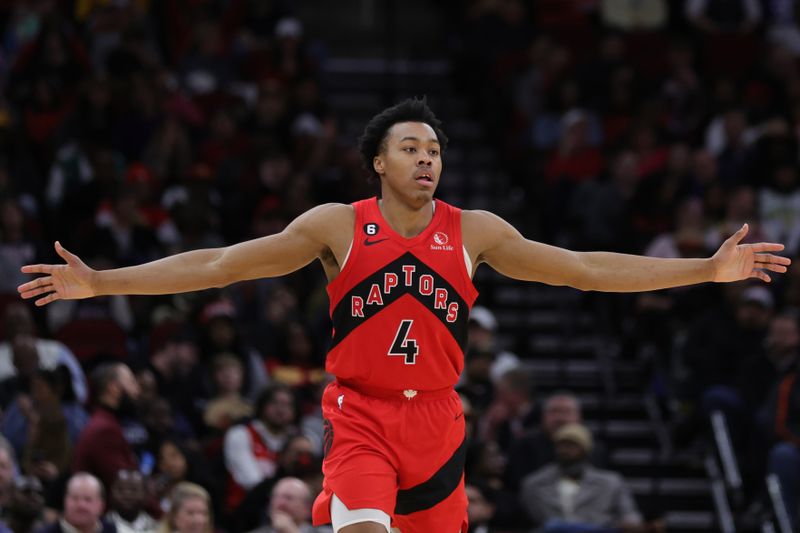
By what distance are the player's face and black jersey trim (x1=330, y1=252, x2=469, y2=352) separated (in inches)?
11.6

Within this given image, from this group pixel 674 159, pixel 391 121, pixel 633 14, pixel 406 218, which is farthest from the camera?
pixel 633 14

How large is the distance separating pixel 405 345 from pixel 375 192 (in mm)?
7778

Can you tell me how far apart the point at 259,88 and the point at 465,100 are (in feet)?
9.27

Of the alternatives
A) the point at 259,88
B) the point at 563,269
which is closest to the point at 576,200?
the point at 259,88

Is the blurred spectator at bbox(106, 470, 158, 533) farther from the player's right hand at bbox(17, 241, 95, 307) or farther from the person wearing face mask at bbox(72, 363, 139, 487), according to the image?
the player's right hand at bbox(17, 241, 95, 307)

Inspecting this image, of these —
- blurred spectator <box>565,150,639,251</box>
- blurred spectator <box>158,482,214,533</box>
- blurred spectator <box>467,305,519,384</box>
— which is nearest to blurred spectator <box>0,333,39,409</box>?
blurred spectator <box>158,482,214,533</box>

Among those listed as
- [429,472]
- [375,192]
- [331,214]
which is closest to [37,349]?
[375,192]

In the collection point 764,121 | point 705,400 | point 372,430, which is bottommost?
point 372,430

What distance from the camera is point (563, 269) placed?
670cm

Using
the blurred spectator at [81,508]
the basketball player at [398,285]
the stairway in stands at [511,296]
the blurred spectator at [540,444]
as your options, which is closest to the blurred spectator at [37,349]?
the blurred spectator at [81,508]

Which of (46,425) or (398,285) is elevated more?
(46,425)

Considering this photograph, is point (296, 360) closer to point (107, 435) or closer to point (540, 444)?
point (540, 444)

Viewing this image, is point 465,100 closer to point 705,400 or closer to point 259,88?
point 259,88

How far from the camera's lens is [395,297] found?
646 centimetres
